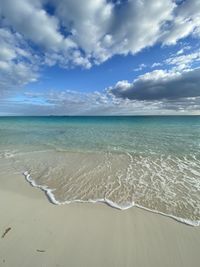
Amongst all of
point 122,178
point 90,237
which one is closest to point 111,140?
point 122,178

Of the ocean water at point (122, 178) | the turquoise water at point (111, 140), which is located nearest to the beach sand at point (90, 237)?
the ocean water at point (122, 178)

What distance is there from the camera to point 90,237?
3.20 meters

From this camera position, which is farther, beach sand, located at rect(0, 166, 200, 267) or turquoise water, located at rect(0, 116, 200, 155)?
turquoise water, located at rect(0, 116, 200, 155)

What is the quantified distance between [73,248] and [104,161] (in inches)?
222

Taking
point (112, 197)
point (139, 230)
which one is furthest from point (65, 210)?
point (139, 230)

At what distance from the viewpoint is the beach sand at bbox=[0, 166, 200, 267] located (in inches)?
107

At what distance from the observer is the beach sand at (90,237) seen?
2.72 m

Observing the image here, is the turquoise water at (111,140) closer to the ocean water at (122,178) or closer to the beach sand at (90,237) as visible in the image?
the ocean water at (122,178)

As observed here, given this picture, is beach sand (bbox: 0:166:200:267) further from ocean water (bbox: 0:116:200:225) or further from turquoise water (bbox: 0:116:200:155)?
turquoise water (bbox: 0:116:200:155)

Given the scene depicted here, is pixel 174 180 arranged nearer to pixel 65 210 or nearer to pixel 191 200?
pixel 191 200

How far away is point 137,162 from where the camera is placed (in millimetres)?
8328

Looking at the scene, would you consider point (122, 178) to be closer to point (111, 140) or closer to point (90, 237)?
point (90, 237)

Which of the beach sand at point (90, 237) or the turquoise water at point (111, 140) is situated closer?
the beach sand at point (90, 237)

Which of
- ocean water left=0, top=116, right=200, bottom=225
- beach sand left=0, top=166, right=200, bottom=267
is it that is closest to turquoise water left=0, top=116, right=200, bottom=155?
ocean water left=0, top=116, right=200, bottom=225
